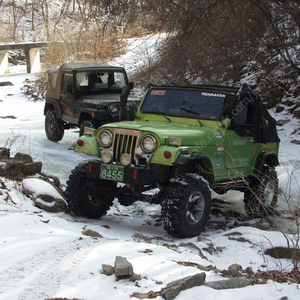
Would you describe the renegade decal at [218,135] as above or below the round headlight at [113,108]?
below

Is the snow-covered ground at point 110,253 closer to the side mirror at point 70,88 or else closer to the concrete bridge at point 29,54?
the side mirror at point 70,88

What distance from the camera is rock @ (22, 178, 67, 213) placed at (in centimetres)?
683

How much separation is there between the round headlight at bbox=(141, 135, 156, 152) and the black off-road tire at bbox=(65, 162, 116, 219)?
2.67ft

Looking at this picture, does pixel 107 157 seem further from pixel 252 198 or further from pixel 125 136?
pixel 252 198

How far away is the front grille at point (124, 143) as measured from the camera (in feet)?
20.0

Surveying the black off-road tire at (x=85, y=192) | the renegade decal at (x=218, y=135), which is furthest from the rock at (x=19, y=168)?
the renegade decal at (x=218, y=135)

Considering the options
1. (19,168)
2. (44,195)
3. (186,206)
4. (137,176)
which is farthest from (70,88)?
(186,206)

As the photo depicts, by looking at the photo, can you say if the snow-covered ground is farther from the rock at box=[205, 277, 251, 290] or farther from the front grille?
the front grille

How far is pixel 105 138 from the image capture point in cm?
634

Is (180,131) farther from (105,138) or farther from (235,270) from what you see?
(235,270)

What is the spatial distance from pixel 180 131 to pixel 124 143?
0.67 meters

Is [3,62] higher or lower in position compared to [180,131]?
higher

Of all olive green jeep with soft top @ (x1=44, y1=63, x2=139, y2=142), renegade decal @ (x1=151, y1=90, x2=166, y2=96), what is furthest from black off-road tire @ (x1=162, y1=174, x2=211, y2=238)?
olive green jeep with soft top @ (x1=44, y1=63, x2=139, y2=142)

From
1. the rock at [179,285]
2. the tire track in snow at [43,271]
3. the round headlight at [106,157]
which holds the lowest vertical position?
the tire track in snow at [43,271]
